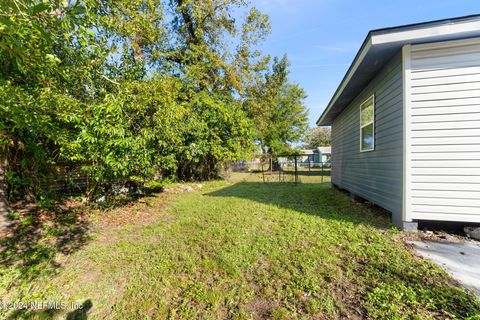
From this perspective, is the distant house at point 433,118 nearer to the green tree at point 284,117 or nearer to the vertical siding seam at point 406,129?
the vertical siding seam at point 406,129

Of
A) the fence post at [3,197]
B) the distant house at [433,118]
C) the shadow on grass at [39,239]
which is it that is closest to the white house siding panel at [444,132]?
the distant house at [433,118]

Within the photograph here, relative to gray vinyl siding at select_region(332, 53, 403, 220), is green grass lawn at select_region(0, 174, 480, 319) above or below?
below

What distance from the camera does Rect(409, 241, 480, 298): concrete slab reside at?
2.09 m

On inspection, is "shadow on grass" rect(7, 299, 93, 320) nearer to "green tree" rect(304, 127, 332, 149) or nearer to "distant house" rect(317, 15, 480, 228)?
"distant house" rect(317, 15, 480, 228)

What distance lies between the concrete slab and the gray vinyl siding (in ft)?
2.18

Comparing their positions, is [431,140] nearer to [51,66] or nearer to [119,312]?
[119,312]

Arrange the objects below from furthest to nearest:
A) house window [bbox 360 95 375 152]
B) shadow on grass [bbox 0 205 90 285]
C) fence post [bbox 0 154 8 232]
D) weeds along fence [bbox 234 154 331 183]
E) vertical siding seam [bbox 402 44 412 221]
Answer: weeds along fence [bbox 234 154 331 183], house window [bbox 360 95 375 152], fence post [bbox 0 154 8 232], vertical siding seam [bbox 402 44 412 221], shadow on grass [bbox 0 205 90 285]

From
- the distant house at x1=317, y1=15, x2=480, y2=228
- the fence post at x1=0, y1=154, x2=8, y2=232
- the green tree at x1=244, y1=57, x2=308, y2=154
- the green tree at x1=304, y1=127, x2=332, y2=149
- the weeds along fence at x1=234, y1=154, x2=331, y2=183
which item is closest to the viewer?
the distant house at x1=317, y1=15, x2=480, y2=228

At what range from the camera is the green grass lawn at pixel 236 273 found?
1.84 metres

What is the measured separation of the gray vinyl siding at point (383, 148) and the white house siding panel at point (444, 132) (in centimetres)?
20

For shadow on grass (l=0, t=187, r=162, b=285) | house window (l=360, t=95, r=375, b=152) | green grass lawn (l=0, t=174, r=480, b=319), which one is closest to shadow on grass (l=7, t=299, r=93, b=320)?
green grass lawn (l=0, t=174, r=480, b=319)

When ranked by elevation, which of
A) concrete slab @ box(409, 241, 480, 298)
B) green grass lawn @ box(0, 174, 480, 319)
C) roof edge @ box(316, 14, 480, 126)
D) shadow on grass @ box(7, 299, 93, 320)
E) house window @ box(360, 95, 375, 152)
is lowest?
shadow on grass @ box(7, 299, 93, 320)

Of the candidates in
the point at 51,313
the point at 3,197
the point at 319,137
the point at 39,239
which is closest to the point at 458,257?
the point at 51,313

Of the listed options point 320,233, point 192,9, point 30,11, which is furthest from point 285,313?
point 192,9
